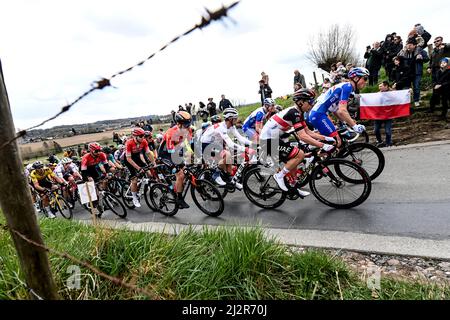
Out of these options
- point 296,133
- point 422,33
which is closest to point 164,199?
point 296,133

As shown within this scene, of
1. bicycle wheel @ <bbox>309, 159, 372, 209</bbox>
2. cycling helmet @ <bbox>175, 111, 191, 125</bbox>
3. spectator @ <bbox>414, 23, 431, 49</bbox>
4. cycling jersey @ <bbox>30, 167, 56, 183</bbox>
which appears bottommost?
bicycle wheel @ <bbox>309, 159, 372, 209</bbox>

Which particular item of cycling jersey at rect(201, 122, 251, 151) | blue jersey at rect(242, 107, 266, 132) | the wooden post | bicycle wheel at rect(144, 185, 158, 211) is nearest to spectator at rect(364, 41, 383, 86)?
blue jersey at rect(242, 107, 266, 132)

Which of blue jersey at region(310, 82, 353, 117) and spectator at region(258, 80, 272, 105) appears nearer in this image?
blue jersey at region(310, 82, 353, 117)

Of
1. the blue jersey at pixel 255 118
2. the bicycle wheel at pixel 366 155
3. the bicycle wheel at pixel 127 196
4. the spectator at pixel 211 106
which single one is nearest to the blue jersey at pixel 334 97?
the bicycle wheel at pixel 366 155

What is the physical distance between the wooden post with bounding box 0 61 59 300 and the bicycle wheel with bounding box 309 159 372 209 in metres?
4.50

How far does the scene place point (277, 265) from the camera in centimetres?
290

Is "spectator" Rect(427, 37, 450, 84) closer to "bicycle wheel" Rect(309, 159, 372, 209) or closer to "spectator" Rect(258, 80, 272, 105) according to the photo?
"spectator" Rect(258, 80, 272, 105)

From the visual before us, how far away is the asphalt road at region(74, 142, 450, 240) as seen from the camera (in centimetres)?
420

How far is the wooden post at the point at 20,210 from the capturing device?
1348 millimetres

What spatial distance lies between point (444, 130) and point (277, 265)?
865cm

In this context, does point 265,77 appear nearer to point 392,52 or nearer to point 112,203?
point 392,52

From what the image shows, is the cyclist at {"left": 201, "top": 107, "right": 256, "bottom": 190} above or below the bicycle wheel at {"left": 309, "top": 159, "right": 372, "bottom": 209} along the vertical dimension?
above

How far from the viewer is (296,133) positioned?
5.12 m

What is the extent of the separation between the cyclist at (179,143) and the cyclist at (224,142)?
21.6 inches
